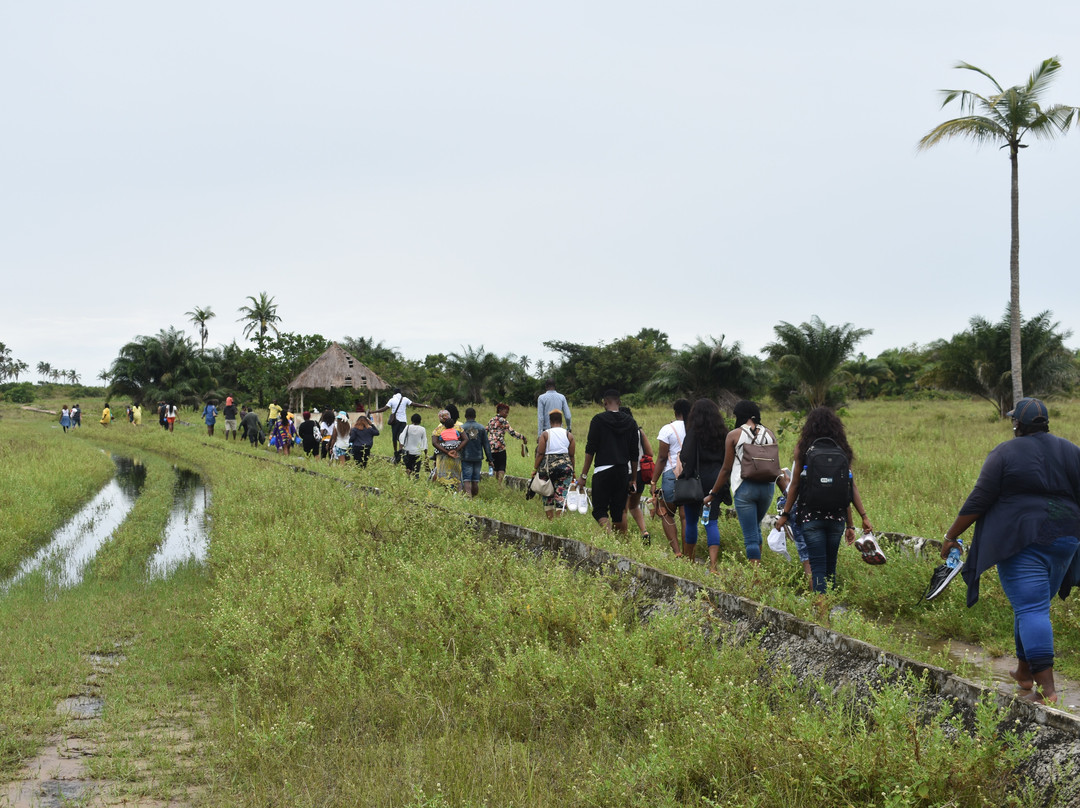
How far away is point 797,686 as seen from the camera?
4.79 metres

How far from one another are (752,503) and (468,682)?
3.10 metres

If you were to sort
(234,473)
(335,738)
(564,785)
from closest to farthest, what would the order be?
(564,785) → (335,738) → (234,473)

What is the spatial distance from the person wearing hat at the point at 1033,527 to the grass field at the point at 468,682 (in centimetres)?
61

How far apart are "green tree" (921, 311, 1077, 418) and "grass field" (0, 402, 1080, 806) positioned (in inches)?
872

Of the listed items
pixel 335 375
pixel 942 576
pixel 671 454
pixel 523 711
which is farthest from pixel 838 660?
pixel 335 375

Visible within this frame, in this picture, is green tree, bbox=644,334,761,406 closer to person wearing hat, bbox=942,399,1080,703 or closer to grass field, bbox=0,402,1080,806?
grass field, bbox=0,402,1080,806

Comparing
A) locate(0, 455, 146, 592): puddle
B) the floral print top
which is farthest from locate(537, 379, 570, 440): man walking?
locate(0, 455, 146, 592): puddle

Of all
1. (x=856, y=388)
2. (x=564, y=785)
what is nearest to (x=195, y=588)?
(x=564, y=785)

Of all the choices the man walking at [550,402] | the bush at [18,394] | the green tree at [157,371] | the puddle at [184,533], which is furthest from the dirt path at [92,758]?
the bush at [18,394]

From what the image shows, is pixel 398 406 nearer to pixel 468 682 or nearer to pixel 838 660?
pixel 468 682

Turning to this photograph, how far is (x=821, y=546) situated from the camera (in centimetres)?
662

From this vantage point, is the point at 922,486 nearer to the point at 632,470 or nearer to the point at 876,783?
the point at 632,470

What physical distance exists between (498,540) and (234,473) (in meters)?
12.6

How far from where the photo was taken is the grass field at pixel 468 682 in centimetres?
391
